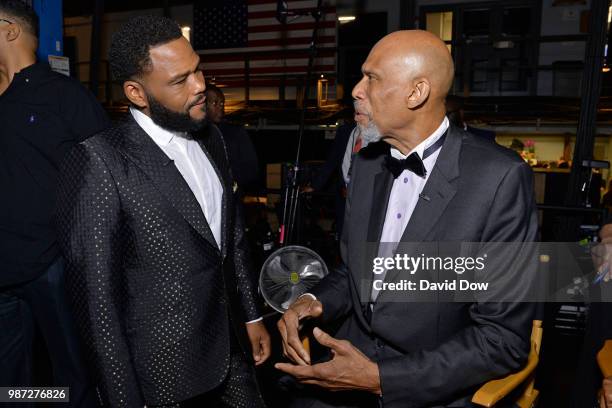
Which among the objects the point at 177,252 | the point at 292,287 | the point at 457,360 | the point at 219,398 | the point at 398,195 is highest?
the point at 398,195

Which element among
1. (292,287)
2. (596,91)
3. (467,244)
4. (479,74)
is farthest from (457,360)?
(479,74)

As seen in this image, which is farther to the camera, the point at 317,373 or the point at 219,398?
the point at 219,398

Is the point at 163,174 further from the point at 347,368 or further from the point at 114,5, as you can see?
the point at 114,5

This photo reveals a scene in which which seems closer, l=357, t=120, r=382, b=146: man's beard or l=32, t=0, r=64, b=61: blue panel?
l=357, t=120, r=382, b=146: man's beard

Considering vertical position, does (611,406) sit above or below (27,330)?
above

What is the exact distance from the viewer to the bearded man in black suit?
1501 mm

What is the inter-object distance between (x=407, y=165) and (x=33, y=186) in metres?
1.63

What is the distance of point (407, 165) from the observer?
178 centimetres

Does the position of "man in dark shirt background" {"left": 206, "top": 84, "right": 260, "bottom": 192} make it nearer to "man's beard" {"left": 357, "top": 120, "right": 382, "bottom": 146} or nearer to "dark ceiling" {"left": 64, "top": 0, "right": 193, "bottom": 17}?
"man's beard" {"left": 357, "top": 120, "right": 382, "bottom": 146}

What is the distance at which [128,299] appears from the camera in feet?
5.26

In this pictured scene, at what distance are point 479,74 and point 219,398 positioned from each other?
47.8ft

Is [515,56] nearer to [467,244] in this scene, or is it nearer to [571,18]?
[571,18]

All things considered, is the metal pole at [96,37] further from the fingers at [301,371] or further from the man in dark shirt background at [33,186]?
the fingers at [301,371]

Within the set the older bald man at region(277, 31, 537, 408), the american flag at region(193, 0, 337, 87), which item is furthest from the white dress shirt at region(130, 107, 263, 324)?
the american flag at region(193, 0, 337, 87)
